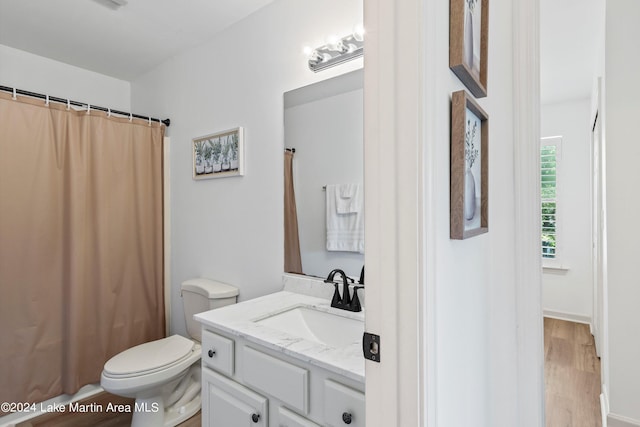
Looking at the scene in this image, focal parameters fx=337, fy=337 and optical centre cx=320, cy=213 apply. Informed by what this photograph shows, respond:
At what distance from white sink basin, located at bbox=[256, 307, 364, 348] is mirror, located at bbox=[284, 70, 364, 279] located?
0.24 meters

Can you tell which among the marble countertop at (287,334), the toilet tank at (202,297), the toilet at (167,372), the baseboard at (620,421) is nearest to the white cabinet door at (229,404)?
A: the marble countertop at (287,334)

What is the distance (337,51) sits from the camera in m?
1.62

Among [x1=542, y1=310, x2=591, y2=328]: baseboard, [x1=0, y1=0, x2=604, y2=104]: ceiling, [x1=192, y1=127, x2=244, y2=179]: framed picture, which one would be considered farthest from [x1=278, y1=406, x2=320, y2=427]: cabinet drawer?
[x1=542, y1=310, x2=591, y2=328]: baseboard

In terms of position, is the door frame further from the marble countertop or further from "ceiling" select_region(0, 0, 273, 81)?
"ceiling" select_region(0, 0, 273, 81)

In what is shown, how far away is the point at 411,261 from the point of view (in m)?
0.56

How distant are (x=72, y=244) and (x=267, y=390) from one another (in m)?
1.71

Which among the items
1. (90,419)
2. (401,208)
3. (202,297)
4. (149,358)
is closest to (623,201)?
(401,208)

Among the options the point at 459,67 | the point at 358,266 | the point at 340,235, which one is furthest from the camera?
the point at 340,235

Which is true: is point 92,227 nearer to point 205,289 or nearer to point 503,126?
point 205,289

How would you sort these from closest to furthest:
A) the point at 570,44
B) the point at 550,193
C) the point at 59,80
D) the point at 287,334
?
the point at 287,334, the point at 570,44, the point at 59,80, the point at 550,193

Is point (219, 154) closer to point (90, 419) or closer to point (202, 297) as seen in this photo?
point (202, 297)

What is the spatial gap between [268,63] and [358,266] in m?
1.26

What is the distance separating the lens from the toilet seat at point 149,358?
1698 mm

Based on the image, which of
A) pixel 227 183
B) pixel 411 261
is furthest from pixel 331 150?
pixel 411 261
